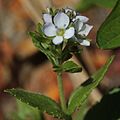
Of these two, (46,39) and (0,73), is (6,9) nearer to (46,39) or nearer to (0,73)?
(0,73)

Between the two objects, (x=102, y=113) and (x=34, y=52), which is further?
(x=34, y=52)

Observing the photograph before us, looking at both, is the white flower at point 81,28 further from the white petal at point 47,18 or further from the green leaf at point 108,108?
the green leaf at point 108,108

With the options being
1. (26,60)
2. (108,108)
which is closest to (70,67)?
(108,108)

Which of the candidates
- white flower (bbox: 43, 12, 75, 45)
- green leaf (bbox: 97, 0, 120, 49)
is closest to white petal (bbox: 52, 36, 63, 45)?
white flower (bbox: 43, 12, 75, 45)

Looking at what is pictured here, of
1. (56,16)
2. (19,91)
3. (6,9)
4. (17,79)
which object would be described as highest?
(56,16)

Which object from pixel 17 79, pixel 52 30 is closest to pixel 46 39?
pixel 52 30

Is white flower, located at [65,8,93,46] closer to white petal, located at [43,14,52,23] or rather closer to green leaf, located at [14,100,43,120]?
white petal, located at [43,14,52,23]

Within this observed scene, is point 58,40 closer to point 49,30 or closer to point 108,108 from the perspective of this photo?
point 49,30
